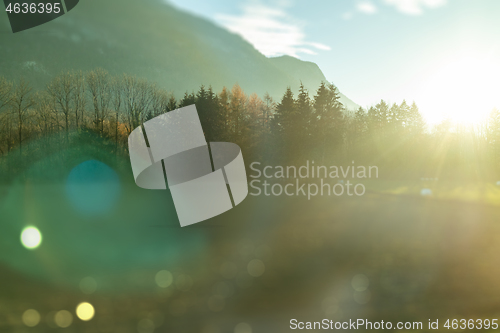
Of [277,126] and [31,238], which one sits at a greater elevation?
[277,126]

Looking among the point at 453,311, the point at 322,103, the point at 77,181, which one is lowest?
the point at 77,181

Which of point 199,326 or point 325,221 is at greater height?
point 199,326

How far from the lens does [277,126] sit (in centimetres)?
5434

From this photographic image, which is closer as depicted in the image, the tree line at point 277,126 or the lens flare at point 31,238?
the lens flare at point 31,238

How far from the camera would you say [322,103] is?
57.3 meters

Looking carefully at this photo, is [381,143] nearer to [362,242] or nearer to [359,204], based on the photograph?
[359,204]

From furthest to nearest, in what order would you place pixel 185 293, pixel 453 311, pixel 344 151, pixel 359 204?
pixel 344 151 → pixel 359 204 → pixel 185 293 → pixel 453 311

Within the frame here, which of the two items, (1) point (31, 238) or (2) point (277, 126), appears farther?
(2) point (277, 126)

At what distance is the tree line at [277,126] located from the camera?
5488cm

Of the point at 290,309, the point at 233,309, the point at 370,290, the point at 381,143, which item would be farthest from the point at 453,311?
the point at 381,143

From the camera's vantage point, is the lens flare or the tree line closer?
the lens flare

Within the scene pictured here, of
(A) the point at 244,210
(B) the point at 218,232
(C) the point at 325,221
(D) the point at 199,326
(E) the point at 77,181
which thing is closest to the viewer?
(D) the point at 199,326

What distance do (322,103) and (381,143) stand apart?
18873 millimetres

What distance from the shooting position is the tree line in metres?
54.9
